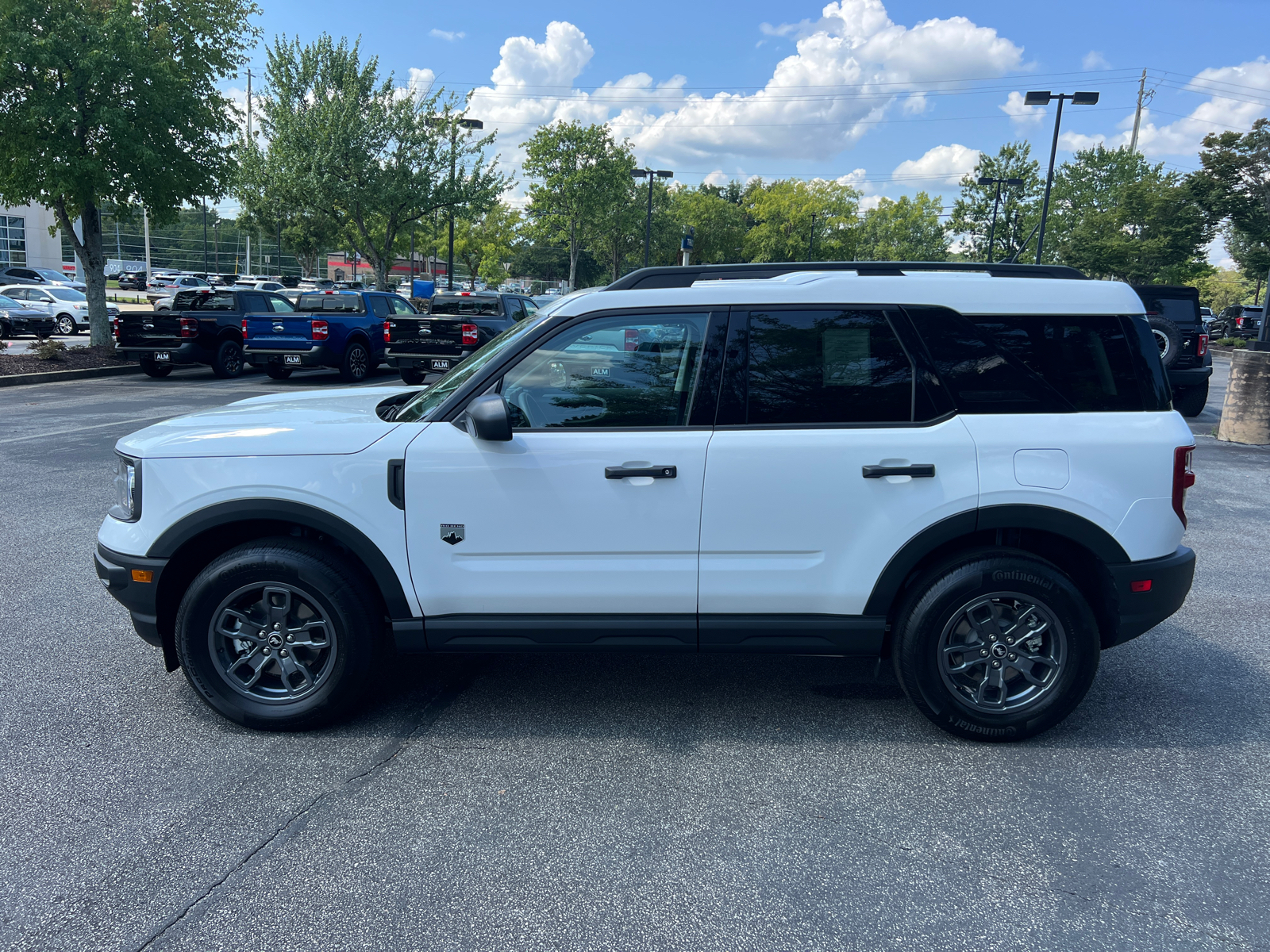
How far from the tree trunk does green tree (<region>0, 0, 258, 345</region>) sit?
0.13 ft

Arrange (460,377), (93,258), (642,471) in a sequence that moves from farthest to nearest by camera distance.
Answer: (93,258)
(460,377)
(642,471)

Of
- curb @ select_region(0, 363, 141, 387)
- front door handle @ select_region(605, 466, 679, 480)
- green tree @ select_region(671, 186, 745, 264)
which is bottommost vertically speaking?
curb @ select_region(0, 363, 141, 387)

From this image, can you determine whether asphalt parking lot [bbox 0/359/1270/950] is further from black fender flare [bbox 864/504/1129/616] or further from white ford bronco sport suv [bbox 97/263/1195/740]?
black fender flare [bbox 864/504/1129/616]

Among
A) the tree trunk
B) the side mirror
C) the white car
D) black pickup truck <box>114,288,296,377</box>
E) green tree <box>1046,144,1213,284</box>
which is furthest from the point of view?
green tree <box>1046,144,1213,284</box>

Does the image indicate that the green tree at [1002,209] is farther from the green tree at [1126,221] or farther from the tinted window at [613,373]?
the tinted window at [613,373]

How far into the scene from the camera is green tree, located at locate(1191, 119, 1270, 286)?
38.3 meters

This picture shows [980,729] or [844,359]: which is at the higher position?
[844,359]

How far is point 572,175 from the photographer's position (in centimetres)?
5438

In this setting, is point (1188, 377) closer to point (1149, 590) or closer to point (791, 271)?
point (1149, 590)

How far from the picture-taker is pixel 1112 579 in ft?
12.0

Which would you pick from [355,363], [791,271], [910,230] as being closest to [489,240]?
[910,230]

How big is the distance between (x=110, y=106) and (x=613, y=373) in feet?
60.1

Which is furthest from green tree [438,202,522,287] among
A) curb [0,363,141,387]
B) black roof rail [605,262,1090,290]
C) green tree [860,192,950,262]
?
black roof rail [605,262,1090,290]

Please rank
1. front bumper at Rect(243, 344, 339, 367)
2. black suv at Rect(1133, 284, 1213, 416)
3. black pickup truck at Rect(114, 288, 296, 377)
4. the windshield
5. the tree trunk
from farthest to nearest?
the tree trunk
front bumper at Rect(243, 344, 339, 367)
black pickup truck at Rect(114, 288, 296, 377)
black suv at Rect(1133, 284, 1213, 416)
the windshield
